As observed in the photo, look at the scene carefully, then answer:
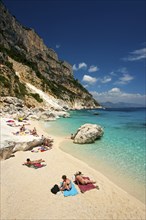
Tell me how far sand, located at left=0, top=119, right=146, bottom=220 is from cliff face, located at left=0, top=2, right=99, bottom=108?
43.9m

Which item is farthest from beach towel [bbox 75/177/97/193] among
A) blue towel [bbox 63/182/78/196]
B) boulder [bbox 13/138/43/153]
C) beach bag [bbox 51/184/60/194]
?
boulder [bbox 13/138/43/153]

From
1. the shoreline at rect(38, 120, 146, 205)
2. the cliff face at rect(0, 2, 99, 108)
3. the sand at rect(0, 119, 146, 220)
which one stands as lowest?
the shoreline at rect(38, 120, 146, 205)

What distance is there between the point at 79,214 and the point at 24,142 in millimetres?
8937

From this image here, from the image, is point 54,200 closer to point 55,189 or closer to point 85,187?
point 55,189

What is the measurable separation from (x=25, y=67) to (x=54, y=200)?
82880 millimetres

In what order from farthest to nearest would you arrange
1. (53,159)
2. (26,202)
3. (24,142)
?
(24,142), (53,159), (26,202)

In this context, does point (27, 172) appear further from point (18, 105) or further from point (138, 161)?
point (18, 105)

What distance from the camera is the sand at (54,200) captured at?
6.38 m

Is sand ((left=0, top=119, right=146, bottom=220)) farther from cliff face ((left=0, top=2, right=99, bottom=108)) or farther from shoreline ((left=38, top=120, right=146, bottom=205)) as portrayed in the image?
cliff face ((left=0, top=2, right=99, bottom=108))

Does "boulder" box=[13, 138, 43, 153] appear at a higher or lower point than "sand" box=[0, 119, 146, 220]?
higher

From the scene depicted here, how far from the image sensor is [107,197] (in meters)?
7.71

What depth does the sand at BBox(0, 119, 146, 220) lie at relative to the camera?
6.38m

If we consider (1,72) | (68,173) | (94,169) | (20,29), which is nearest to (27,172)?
(68,173)

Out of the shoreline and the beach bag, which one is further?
the shoreline
